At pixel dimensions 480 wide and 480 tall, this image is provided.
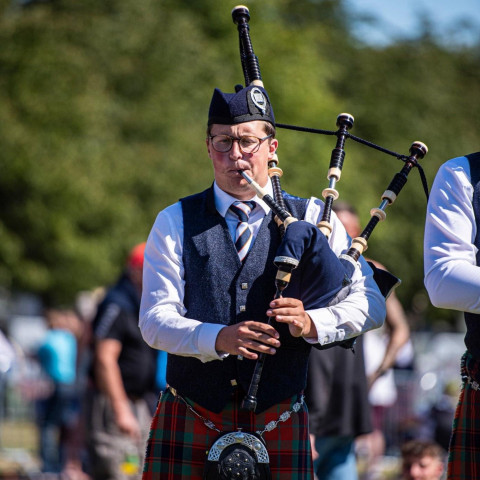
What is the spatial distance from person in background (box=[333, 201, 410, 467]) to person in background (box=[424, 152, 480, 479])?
3.08ft

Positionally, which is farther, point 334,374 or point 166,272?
point 334,374

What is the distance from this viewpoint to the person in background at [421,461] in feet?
16.5

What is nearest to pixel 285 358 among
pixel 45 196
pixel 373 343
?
pixel 373 343

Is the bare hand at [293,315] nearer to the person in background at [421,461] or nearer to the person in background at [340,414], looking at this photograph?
the person in background at [340,414]

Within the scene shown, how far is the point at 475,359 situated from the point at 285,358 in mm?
608

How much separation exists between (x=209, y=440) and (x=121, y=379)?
10.9ft

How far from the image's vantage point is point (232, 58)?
68.5 feet

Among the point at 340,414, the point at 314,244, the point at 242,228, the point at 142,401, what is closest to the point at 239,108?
the point at 242,228

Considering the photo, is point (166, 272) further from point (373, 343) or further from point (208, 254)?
point (373, 343)

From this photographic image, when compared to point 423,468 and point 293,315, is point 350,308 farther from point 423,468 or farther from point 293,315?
point 423,468

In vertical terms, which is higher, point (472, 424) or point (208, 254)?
point (208, 254)

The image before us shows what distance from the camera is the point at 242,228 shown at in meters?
3.28

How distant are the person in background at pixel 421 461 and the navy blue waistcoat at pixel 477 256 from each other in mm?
1987

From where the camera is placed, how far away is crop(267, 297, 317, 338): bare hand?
116 inches
